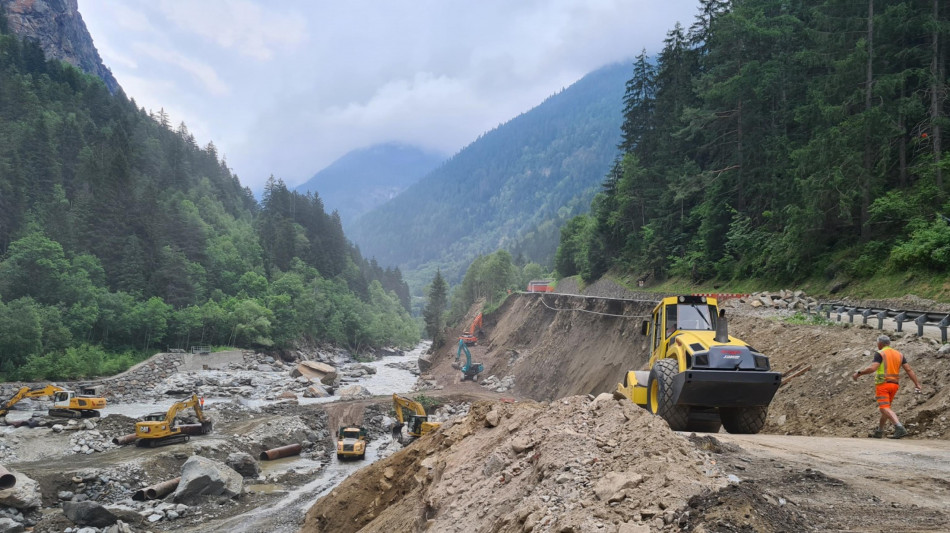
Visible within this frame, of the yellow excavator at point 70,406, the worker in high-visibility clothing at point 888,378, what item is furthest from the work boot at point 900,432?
the yellow excavator at point 70,406

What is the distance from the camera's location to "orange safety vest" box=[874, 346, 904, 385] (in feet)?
31.7

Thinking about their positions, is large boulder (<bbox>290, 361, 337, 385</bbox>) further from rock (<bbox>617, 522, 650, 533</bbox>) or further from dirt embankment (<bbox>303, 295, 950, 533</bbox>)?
rock (<bbox>617, 522, 650, 533</bbox>)

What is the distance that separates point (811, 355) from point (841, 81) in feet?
58.8

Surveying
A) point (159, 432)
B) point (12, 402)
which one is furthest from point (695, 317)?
point (12, 402)

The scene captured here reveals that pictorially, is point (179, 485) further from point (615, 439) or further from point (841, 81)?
point (841, 81)

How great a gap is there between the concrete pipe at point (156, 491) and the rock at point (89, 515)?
10.2ft

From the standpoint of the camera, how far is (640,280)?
46938mm

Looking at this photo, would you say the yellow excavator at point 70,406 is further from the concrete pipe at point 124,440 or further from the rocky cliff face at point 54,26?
the rocky cliff face at point 54,26

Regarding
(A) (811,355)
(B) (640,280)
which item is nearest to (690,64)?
(B) (640,280)

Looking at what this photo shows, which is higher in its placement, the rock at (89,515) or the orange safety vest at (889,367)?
the orange safety vest at (889,367)

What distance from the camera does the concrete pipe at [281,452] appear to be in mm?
28766

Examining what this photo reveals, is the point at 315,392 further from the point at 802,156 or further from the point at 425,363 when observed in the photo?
the point at 802,156

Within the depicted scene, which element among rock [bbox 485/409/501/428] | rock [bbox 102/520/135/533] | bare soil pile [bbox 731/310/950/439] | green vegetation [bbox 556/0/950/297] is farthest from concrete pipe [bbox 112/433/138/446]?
green vegetation [bbox 556/0/950/297]

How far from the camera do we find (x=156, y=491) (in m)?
21.2
